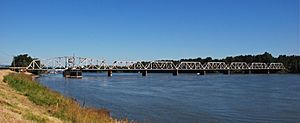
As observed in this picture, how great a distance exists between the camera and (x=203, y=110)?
1658 inches

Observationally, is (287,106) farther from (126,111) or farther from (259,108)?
(126,111)

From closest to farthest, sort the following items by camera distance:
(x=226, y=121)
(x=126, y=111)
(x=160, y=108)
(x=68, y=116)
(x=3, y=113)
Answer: (x=3, y=113)
(x=68, y=116)
(x=226, y=121)
(x=126, y=111)
(x=160, y=108)

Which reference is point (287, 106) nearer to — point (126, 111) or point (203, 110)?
point (203, 110)

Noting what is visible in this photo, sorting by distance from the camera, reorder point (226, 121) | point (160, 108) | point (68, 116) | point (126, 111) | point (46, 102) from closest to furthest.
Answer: point (68, 116) → point (46, 102) → point (226, 121) → point (126, 111) → point (160, 108)

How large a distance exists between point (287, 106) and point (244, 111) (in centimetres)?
689

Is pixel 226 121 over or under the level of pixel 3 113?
under

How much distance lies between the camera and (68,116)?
2258cm

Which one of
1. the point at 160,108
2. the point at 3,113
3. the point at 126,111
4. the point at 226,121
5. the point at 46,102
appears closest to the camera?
the point at 3,113

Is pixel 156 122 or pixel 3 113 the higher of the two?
pixel 3 113

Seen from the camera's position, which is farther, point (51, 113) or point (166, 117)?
point (166, 117)

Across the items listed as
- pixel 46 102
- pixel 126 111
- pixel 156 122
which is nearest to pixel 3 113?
pixel 46 102

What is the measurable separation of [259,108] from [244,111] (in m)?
3.44

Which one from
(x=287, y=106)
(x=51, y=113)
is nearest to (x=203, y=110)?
(x=287, y=106)

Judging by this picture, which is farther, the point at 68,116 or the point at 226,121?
the point at 226,121
